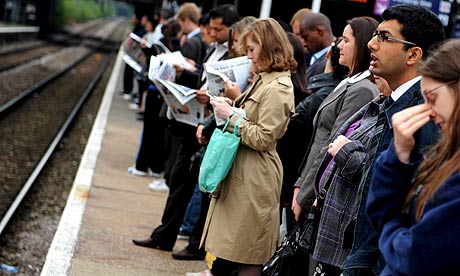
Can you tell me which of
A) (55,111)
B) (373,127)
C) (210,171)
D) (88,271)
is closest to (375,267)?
(373,127)

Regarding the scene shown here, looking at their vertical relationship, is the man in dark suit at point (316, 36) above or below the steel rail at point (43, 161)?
above

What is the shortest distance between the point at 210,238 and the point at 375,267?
2.23m

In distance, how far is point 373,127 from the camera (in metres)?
4.18

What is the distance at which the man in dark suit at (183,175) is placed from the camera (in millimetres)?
7027

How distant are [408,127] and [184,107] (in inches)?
162

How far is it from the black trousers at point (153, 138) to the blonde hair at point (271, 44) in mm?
4633

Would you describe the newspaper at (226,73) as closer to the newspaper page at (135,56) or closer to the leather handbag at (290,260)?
the leather handbag at (290,260)

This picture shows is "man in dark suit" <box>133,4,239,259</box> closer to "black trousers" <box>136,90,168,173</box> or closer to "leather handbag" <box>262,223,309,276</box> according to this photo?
"leather handbag" <box>262,223,309,276</box>

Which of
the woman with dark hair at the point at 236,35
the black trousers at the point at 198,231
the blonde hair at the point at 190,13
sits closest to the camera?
the woman with dark hair at the point at 236,35

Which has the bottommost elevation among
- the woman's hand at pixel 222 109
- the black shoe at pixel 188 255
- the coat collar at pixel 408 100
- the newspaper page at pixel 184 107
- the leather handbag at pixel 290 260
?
the black shoe at pixel 188 255

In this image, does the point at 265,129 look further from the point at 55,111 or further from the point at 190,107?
the point at 55,111

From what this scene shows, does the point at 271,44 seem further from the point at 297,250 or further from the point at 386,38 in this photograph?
the point at 386,38

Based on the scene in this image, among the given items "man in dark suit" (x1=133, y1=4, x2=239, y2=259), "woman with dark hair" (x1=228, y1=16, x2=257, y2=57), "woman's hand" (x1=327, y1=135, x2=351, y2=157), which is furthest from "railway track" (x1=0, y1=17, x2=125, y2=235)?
"woman's hand" (x1=327, y1=135, x2=351, y2=157)

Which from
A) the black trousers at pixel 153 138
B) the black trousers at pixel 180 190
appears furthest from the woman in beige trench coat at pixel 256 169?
the black trousers at pixel 153 138
